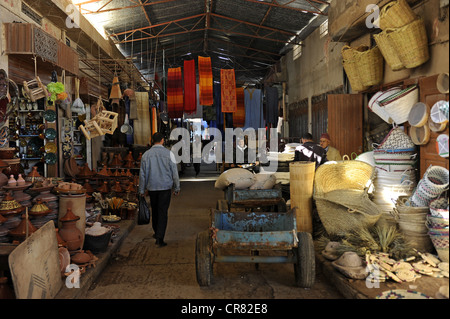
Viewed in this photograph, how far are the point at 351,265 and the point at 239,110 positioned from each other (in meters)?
6.92

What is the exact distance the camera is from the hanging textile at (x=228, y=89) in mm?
9133

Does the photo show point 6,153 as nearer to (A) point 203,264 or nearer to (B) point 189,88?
(A) point 203,264

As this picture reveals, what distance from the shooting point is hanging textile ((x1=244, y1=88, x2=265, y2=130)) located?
10289mm

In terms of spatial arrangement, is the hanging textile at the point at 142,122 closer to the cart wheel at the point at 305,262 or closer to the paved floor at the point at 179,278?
the paved floor at the point at 179,278

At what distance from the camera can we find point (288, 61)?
1373 centimetres

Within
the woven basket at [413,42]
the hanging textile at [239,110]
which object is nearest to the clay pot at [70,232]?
the woven basket at [413,42]

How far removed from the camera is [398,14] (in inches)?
167

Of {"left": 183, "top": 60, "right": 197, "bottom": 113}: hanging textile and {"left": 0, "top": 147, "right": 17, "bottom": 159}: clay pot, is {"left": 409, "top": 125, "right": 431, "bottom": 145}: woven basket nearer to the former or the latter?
{"left": 0, "top": 147, "right": 17, "bottom": 159}: clay pot

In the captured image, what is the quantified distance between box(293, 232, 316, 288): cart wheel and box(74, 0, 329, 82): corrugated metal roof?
22.1 feet

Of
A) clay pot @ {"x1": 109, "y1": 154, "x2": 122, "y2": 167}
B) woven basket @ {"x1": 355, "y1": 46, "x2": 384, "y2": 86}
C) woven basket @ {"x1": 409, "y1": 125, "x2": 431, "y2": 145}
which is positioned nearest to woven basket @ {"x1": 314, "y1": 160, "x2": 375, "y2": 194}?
woven basket @ {"x1": 409, "y1": 125, "x2": 431, "y2": 145}

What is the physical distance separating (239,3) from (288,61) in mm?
4225

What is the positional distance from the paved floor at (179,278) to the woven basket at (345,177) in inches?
45.6

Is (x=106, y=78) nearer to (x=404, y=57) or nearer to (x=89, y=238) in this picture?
(x=89, y=238)

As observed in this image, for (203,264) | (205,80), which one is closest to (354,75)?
(205,80)
